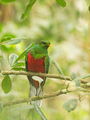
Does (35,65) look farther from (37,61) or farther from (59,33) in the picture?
(59,33)

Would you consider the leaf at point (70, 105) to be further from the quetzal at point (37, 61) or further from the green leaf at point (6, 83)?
the quetzal at point (37, 61)

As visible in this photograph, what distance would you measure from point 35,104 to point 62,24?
3720mm

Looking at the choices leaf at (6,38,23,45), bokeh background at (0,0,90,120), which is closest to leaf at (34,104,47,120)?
leaf at (6,38,23,45)

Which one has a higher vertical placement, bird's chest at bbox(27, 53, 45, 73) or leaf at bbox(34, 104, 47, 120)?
bird's chest at bbox(27, 53, 45, 73)

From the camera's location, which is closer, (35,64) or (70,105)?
(70,105)

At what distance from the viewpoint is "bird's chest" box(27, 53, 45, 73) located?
2924mm

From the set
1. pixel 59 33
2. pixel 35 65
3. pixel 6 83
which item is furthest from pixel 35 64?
pixel 59 33

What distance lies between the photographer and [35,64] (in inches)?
116

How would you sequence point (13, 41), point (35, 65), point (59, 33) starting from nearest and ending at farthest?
point (13, 41), point (35, 65), point (59, 33)

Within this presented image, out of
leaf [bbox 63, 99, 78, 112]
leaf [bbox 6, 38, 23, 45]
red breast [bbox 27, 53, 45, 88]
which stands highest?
leaf [bbox 6, 38, 23, 45]

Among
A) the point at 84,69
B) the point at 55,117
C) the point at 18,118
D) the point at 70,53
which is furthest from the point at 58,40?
the point at 18,118

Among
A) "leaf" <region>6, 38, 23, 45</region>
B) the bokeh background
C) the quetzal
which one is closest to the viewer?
"leaf" <region>6, 38, 23, 45</region>

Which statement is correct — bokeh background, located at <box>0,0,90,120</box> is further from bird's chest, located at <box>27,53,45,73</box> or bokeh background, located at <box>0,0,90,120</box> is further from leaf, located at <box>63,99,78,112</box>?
leaf, located at <box>63,99,78,112</box>

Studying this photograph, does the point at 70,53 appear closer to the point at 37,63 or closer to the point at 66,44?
the point at 66,44
